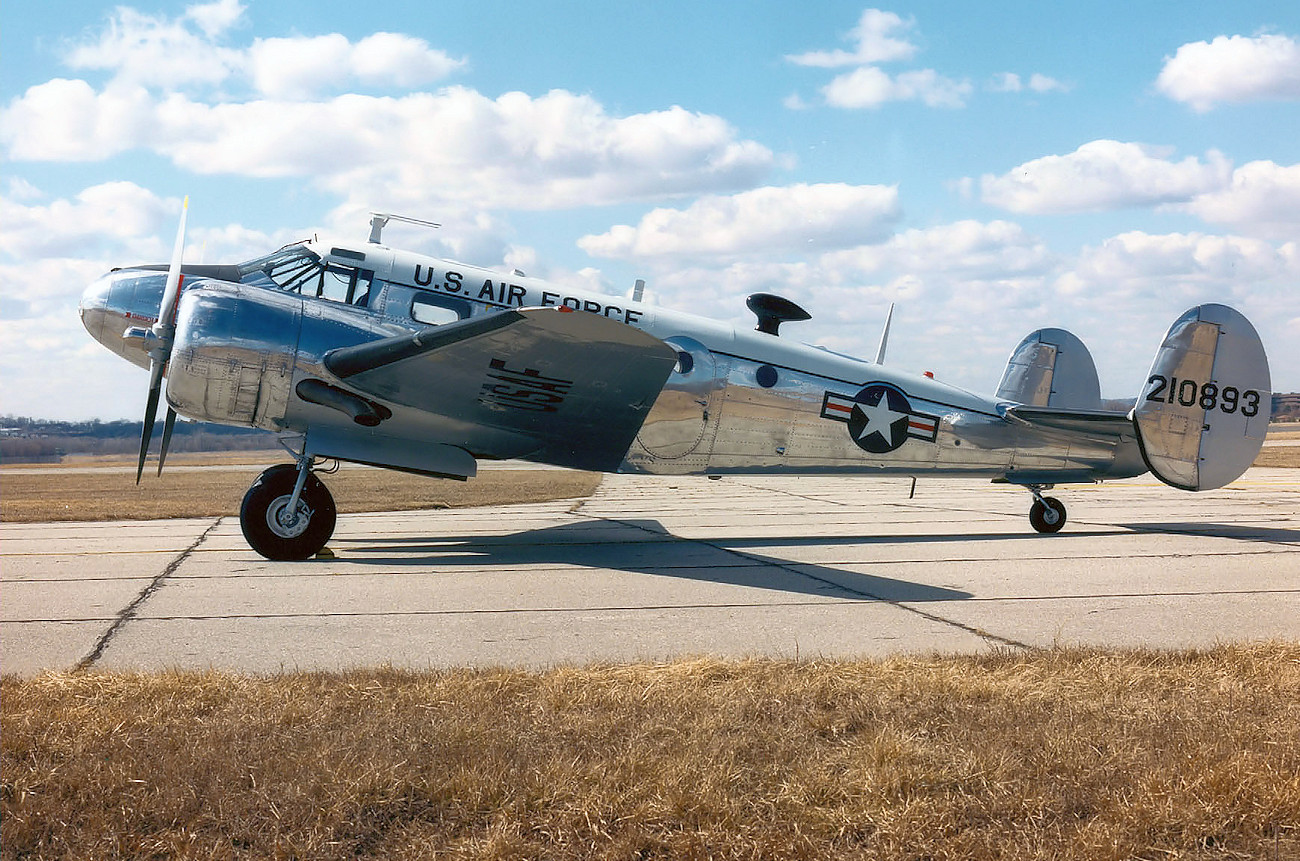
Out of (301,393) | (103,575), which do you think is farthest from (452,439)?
(103,575)

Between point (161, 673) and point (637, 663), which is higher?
point (637, 663)

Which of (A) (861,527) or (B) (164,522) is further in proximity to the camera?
(B) (164,522)

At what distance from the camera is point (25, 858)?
9.78 feet

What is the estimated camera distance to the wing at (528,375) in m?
9.22

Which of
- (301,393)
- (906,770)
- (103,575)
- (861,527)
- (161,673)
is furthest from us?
(861,527)

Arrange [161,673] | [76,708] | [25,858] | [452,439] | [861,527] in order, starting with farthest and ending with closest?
[861,527], [452,439], [161,673], [76,708], [25,858]

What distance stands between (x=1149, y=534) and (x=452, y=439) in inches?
361

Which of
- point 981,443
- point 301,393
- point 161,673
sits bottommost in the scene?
point 161,673

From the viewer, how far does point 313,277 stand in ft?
34.4

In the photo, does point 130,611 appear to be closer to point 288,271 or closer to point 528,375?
point 528,375

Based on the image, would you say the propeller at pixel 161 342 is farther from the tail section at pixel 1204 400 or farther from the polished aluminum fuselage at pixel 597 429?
the tail section at pixel 1204 400

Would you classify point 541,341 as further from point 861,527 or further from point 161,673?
point 861,527

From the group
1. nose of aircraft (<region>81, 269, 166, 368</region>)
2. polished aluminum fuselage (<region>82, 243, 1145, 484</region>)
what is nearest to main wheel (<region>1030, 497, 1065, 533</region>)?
polished aluminum fuselage (<region>82, 243, 1145, 484</region>)

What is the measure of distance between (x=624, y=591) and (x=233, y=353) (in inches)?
Answer: 192
